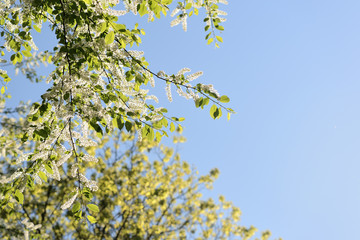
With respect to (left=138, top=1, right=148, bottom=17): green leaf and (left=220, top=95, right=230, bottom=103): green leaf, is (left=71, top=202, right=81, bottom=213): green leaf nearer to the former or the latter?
(left=220, top=95, right=230, bottom=103): green leaf

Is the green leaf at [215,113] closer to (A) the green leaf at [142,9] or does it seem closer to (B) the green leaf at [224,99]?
(B) the green leaf at [224,99]

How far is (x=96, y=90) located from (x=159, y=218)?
30.3 feet

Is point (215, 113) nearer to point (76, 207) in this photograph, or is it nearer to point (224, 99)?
point (224, 99)

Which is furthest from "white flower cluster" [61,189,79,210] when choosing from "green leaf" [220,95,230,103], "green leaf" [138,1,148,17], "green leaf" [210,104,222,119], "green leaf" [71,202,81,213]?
"green leaf" [138,1,148,17]

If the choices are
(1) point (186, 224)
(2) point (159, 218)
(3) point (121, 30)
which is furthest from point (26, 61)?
(1) point (186, 224)

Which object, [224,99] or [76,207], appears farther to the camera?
[76,207]

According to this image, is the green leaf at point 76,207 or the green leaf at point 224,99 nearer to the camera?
the green leaf at point 224,99

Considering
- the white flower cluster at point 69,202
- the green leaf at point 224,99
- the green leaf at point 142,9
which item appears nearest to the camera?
the green leaf at point 224,99

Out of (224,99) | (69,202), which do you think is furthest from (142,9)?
(69,202)

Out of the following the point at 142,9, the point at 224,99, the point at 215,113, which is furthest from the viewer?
the point at 142,9

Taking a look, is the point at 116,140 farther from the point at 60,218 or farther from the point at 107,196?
the point at 60,218

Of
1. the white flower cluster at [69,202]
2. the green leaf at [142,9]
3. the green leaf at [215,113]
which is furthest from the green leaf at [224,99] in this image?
the white flower cluster at [69,202]

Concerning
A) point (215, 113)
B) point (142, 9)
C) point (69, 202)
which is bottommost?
point (69, 202)

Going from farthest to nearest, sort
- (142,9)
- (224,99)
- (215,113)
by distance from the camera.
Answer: (142,9)
(215,113)
(224,99)
